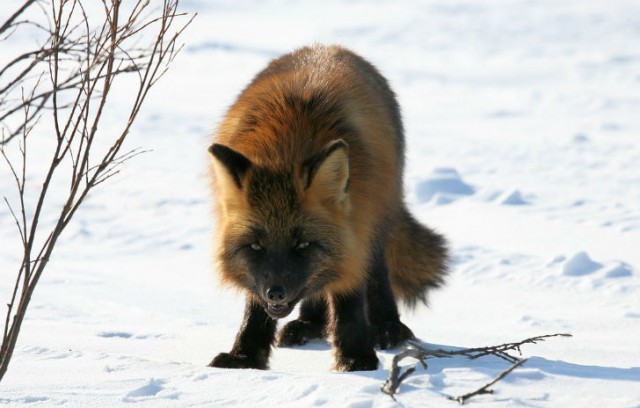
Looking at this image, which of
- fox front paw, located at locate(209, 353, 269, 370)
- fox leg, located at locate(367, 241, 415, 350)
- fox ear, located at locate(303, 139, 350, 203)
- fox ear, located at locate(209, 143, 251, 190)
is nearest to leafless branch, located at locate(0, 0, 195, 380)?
fox ear, located at locate(209, 143, 251, 190)

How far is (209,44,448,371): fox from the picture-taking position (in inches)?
190

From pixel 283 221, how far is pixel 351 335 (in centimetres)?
104

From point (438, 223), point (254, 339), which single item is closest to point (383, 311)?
point (254, 339)

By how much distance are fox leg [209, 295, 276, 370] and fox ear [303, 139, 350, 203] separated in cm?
101

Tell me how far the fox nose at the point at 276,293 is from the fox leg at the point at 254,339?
2.88 ft

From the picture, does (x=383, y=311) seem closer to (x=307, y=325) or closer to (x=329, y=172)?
(x=307, y=325)

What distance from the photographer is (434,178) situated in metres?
13.2

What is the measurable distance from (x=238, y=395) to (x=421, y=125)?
1339 centimetres

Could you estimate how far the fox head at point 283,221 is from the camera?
4.75 meters

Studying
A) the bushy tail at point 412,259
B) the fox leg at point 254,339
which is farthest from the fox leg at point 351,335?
the bushy tail at point 412,259

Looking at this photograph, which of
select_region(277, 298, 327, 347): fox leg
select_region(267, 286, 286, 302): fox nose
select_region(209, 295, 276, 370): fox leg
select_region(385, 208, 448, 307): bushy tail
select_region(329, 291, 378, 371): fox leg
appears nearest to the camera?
select_region(267, 286, 286, 302): fox nose

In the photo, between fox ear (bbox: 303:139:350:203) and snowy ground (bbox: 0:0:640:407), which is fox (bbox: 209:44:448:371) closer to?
fox ear (bbox: 303:139:350:203)

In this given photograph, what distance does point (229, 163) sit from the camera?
4773mm

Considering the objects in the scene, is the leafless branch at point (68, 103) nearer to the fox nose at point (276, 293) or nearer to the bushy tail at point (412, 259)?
the fox nose at point (276, 293)
